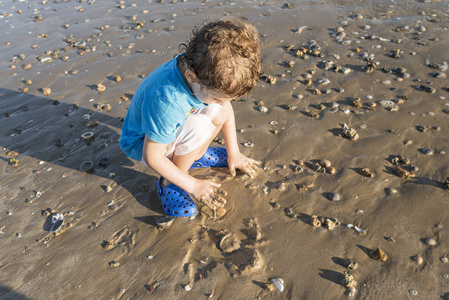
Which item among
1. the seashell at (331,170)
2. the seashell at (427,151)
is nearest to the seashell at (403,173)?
the seashell at (427,151)

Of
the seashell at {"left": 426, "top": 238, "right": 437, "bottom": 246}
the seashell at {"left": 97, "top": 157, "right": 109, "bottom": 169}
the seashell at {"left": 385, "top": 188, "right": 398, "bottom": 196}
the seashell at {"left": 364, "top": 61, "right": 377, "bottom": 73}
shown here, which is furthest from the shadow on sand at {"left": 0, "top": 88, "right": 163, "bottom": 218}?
the seashell at {"left": 364, "top": 61, "right": 377, "bottom": 73}

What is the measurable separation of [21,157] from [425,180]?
13.9 feet

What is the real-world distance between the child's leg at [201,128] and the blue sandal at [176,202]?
246 mm

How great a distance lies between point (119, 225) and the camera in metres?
2.74

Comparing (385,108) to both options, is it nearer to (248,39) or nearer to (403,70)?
(403,70)

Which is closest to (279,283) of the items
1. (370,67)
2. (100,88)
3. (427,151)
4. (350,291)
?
(350,291)

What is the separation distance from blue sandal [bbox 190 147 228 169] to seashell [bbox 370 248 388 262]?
5.15ft

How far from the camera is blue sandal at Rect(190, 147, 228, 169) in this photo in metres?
3.19

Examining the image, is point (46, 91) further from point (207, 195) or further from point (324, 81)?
point (324, 81)

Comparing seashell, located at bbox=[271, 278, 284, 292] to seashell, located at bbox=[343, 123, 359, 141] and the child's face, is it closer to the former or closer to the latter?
the child's face

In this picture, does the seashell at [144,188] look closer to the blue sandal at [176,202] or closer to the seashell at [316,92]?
the blue sandal at [176,202]

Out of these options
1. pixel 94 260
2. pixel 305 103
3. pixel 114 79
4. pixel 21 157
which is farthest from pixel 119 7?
pixel 94 260

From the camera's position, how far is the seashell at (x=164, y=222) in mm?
2643

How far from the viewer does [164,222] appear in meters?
2.65
